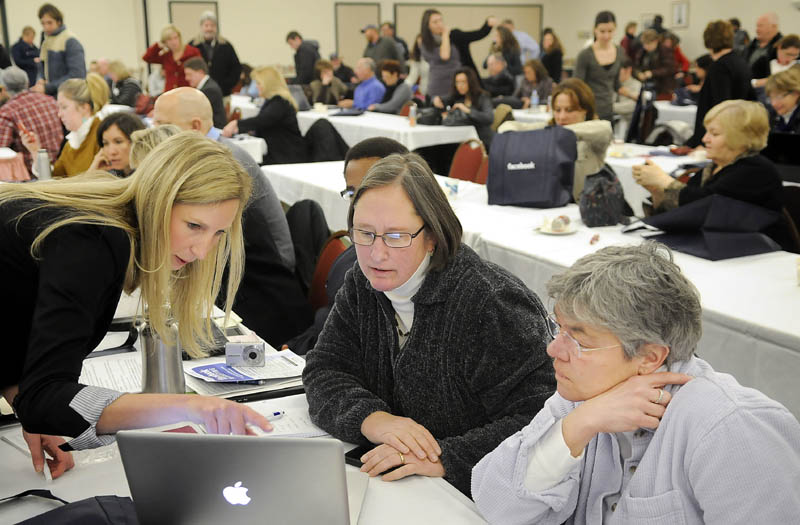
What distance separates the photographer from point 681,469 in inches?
45.9

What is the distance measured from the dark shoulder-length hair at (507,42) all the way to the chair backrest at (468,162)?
562 cm

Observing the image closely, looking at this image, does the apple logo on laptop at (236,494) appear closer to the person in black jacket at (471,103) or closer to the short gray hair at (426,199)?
the short gray hair at (426,199)

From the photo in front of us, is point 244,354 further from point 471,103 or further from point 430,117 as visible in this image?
point 471,103

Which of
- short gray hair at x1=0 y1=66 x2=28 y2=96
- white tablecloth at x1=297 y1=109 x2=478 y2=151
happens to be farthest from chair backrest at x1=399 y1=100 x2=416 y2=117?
short gray hair at x1=0 y1=66 x2=28 y2=96

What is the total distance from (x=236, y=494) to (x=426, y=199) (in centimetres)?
76

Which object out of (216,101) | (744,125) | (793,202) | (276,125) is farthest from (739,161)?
(216,101)

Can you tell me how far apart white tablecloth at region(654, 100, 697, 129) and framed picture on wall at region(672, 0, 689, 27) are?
6791mm

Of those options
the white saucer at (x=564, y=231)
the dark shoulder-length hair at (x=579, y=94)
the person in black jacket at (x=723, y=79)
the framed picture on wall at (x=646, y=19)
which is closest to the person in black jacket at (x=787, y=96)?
the person in black jacket at (x=723, y=79)

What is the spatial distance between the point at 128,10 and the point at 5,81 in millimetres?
9170

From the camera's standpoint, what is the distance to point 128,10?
48.5 feet

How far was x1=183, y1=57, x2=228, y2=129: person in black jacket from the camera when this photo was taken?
22.7 ft

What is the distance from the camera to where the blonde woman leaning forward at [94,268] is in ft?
4.47

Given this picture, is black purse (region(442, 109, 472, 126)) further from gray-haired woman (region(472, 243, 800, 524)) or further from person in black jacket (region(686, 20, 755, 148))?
gray-haired woman (region(472, 243, 800, 524))

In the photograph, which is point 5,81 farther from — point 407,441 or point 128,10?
point 128,10
